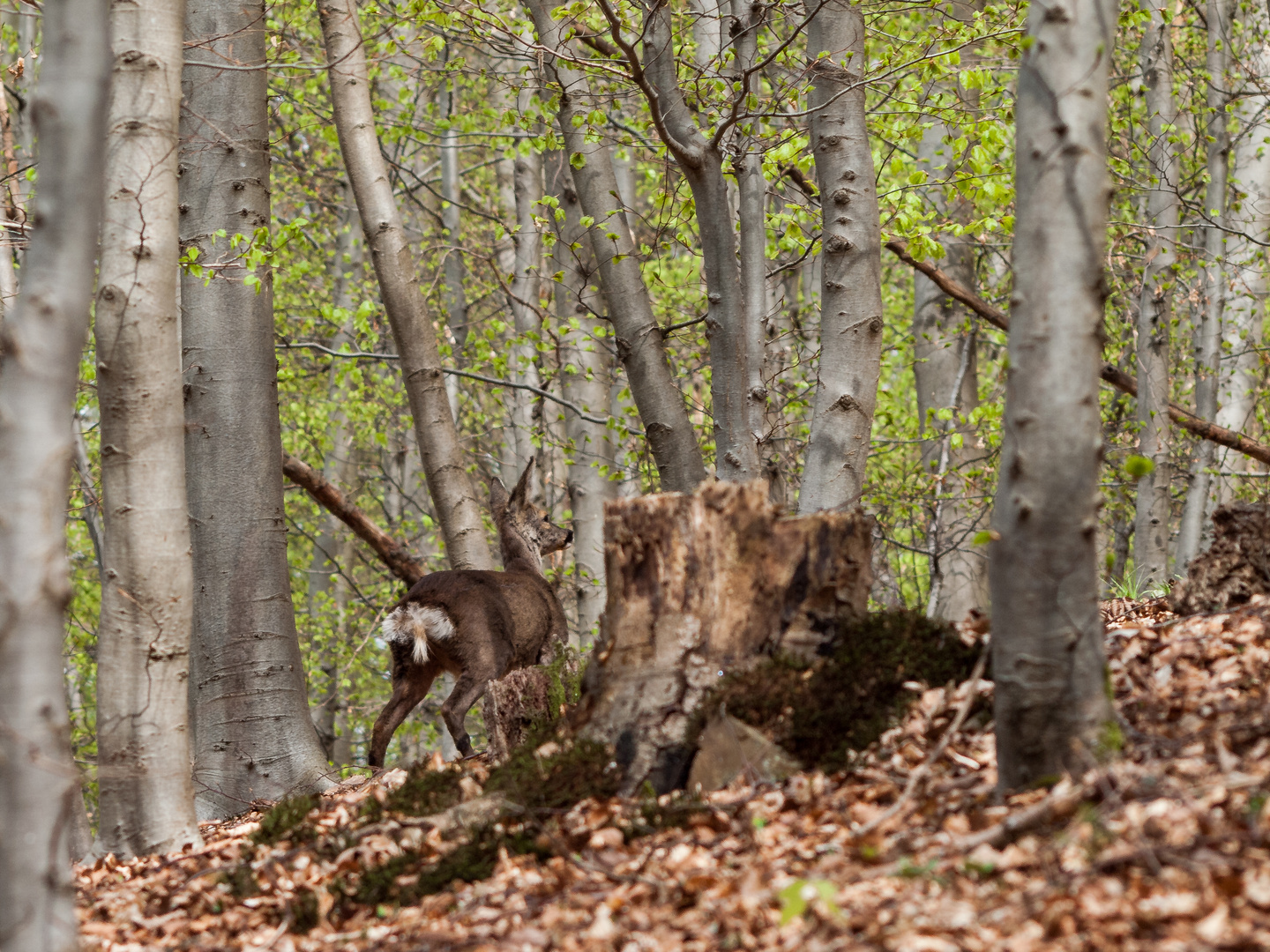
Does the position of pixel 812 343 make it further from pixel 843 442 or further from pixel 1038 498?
pixel 1038 498

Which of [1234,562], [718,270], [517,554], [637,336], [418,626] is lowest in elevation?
[1234,562]

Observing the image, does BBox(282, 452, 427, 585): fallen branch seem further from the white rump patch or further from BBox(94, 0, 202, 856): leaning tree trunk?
BBox(94, 0, 202, 856): leaning tree trunk

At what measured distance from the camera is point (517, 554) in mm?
9047

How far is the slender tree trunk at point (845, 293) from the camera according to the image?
6371 millimetres

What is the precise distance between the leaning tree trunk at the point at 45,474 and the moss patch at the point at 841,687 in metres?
2.37

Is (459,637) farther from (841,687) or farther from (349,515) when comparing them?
(841,687)

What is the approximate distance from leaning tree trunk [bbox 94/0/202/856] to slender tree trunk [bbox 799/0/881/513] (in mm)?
3357

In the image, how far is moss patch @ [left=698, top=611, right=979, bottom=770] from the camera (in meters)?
4.39

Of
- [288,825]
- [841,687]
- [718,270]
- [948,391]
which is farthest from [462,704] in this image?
[948,391]

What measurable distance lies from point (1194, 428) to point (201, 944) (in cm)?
689

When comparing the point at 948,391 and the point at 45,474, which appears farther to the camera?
the point at 948,391

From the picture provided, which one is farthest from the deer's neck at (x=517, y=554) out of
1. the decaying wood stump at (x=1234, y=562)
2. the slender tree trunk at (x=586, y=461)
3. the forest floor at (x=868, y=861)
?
the decaying wood stump at (x=1234, y=562)

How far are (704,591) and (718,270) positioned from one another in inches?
118

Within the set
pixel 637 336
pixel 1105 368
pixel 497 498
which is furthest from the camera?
pixel 497 498
